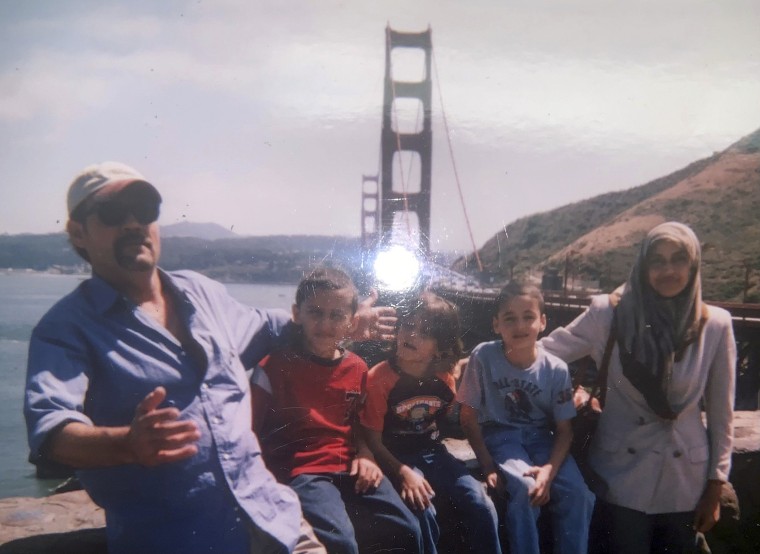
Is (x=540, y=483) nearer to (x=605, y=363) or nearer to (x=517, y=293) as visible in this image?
(x=605, y=363)

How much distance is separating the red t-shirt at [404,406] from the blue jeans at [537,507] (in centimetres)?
27

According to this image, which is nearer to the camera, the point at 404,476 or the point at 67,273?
the point at 67,273

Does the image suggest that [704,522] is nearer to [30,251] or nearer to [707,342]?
[707,342]

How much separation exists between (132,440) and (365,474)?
0.98 meters

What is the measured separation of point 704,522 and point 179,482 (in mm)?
2033

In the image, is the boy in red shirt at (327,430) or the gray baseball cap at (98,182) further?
the boy in red shirt at (327,430)

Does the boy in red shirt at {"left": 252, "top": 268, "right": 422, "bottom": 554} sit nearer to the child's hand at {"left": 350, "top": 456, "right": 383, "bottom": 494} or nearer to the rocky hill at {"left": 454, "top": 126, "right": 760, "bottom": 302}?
the child's hand at {"left": 350, "top": 456, "right": 383, "bottom": 494}

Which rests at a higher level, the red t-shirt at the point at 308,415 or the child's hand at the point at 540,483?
the red t-shirt at the point at 308,415

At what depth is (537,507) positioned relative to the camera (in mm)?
2428

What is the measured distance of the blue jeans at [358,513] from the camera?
2.17m

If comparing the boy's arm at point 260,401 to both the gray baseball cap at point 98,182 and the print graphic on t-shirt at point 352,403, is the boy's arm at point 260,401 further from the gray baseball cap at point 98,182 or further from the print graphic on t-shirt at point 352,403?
the gray baseball cap at point 98,182

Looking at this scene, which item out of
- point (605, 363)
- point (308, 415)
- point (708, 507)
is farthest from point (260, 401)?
point (708, 507)

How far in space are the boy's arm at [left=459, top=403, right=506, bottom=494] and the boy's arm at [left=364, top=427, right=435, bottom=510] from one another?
24 cm

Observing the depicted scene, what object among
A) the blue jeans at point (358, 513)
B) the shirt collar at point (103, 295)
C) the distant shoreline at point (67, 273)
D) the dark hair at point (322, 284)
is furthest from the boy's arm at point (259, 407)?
the shirt collar at point (103, 295)
